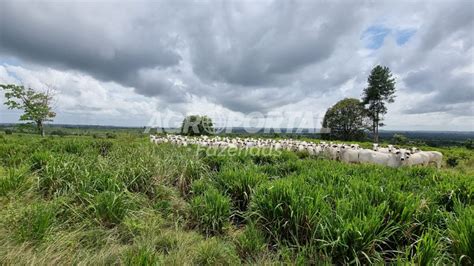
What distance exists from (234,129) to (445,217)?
1310cm

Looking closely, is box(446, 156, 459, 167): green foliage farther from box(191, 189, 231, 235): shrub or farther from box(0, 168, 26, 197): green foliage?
box(0, 168, 26, 197): green foliage

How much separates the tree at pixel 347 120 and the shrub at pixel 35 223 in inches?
1480

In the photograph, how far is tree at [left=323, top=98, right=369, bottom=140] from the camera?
35906mm

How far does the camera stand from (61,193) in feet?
13.8

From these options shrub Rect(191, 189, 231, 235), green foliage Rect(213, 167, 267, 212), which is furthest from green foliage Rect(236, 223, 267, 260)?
green foliage Rect(213, 167, 267, 212)

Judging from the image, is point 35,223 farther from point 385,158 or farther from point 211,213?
point 385,158

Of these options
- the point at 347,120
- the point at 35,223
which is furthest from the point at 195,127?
the point at 35,223

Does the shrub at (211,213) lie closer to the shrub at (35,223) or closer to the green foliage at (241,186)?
the green foliage at (241,186)

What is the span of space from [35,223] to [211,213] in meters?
2.02

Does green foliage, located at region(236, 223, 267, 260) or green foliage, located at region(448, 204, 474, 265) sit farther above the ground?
green foliage, located at region(448, 204, 474, 265)

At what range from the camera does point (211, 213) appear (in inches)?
140

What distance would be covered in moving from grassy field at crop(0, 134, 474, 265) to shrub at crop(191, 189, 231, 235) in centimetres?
1

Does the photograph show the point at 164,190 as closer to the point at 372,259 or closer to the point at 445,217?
the point at 372,259

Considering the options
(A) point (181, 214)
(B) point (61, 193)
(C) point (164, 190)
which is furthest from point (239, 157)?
(B) point (61, 193)
